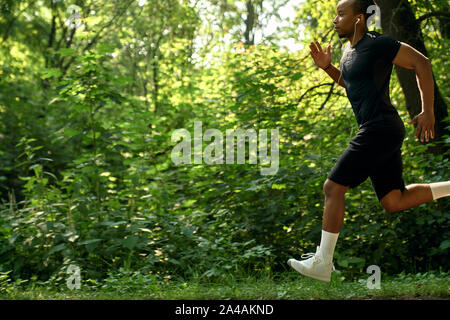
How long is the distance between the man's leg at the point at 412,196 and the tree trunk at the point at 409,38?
3.12m

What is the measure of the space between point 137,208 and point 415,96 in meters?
4.24

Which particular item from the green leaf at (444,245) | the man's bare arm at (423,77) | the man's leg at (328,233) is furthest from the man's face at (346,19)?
the green leaf at (444,245)

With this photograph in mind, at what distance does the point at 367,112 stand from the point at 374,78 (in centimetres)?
25

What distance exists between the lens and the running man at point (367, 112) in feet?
11.4

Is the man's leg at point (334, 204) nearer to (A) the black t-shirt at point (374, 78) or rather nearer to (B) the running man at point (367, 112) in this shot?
(B) the running man at point (367, 112)

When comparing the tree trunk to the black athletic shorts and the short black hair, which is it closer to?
the short black hair

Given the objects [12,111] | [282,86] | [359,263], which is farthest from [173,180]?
[12,111]

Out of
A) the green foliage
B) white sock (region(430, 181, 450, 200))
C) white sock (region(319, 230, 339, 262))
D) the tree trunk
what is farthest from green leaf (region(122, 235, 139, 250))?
the tree trunk

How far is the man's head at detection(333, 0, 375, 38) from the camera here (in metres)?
3.65

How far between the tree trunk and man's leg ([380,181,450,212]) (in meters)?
3.12

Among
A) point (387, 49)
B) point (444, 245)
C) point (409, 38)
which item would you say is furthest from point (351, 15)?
point (409, 38)

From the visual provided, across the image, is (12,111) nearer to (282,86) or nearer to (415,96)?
(282,86)

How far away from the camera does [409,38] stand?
6789 millimetres

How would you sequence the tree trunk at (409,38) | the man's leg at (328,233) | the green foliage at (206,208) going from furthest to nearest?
the tree trunk at (409,38) → the green foliage at (206,208) → the man's leg at (328,233)
